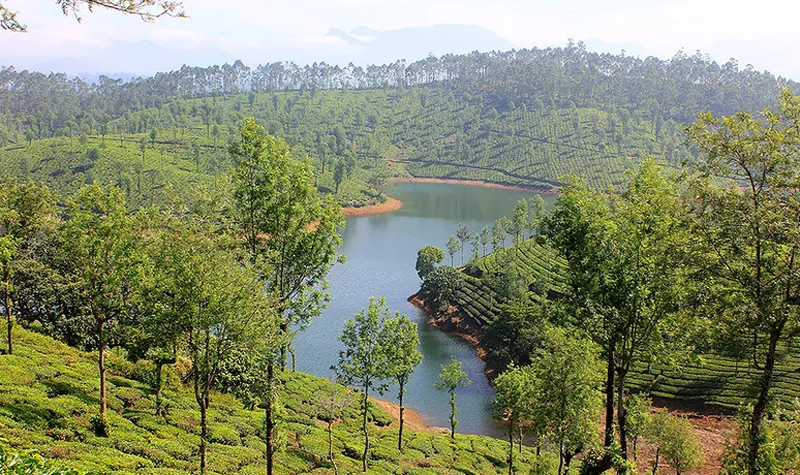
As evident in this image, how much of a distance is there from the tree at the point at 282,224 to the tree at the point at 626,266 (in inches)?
267

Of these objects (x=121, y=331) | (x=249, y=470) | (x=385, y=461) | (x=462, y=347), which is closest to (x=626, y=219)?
(x=249, y=470)

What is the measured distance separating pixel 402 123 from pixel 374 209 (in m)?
74.8

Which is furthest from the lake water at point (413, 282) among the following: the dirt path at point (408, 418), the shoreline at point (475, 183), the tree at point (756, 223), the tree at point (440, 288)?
the tree at point (756, 223)

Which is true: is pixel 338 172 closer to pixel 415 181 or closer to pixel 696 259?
pixel 415 181

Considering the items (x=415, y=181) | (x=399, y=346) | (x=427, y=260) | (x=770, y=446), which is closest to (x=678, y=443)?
(x=399, y=346)

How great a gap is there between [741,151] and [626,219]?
3.07 metres

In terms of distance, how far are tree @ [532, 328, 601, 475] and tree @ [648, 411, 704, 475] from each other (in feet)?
40.7

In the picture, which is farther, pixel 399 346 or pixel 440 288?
pixel 440 288

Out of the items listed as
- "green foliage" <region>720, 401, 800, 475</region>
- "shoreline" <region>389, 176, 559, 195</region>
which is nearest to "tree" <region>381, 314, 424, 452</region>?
"green foliage" <region>720, 401, 800, 475</region>

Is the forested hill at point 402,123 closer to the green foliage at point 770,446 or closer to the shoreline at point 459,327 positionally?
the shoreline at point 459,327

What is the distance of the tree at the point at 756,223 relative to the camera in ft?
34.7

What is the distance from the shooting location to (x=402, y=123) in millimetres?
181875

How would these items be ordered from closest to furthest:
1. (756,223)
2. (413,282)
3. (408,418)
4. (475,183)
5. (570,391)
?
1. (756,223)
2. (570,391)
3. (408,418)
4. (413,282)
5. (475,183)

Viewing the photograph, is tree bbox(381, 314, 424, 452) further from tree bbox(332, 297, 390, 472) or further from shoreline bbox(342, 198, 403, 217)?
shoreline bbox(342, 198, 403, 217)
